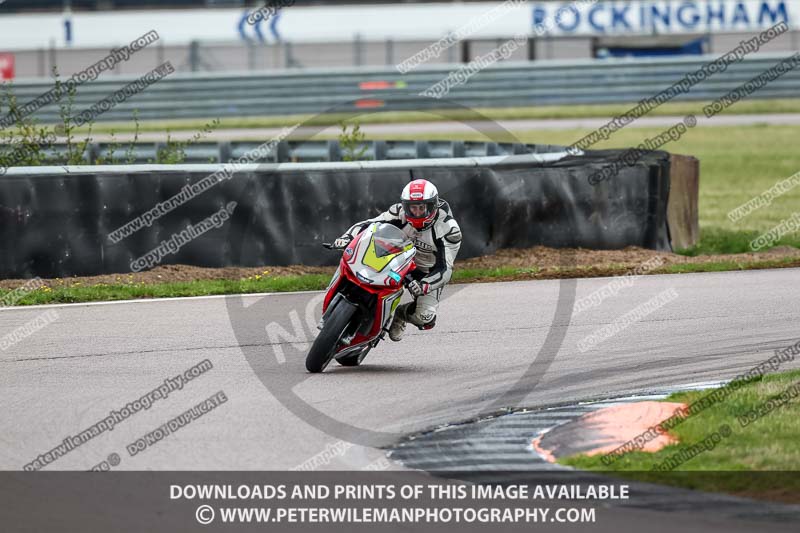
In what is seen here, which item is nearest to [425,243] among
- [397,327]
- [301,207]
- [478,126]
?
[397,327]

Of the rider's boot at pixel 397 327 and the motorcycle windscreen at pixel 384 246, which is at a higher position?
the motorcycle windscreen at pixel 384 246

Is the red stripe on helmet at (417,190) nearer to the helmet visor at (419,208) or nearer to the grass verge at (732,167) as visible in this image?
the helmet visor at (419,208)

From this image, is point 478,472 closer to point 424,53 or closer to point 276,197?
point 276,197

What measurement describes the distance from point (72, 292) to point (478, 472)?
7.30m

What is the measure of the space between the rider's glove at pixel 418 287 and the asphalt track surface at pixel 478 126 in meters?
19.7

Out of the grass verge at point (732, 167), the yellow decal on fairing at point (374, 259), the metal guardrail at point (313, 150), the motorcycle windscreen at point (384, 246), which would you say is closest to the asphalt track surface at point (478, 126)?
the grass verge at point (732, 167)

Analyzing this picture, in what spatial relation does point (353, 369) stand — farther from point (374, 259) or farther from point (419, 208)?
point (419, 208)

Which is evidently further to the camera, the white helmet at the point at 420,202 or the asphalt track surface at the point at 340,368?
the white helmet at the point at 420,202

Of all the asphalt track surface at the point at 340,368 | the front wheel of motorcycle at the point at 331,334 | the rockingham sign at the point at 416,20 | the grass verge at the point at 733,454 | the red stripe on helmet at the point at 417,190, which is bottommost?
the asphalt track surface at the point at 340,368

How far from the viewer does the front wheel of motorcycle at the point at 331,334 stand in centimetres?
955

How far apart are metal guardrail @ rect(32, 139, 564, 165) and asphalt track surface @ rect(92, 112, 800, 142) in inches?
268

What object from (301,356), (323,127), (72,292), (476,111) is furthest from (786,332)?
(476,111)

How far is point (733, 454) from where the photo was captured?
23.2ft

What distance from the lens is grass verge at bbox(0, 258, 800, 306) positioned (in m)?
13.0
